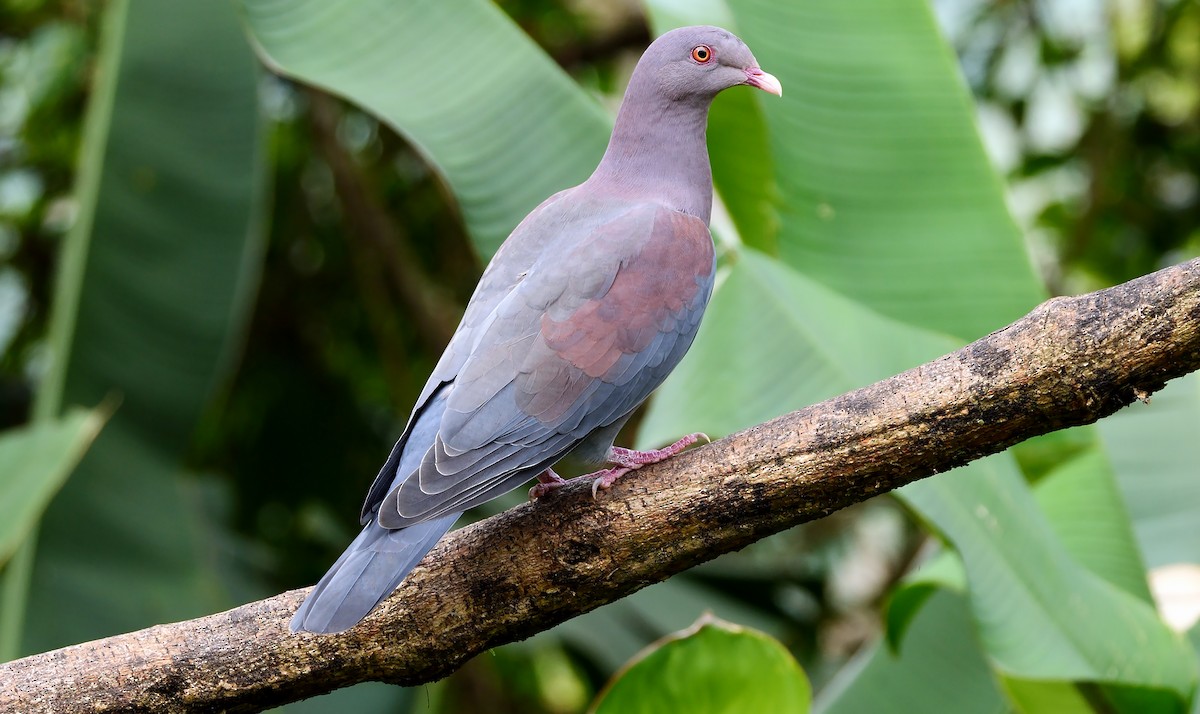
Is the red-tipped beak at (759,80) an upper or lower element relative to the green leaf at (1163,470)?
upper

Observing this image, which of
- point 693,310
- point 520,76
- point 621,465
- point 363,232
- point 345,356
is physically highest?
point 520,76

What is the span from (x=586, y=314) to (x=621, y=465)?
292 mm

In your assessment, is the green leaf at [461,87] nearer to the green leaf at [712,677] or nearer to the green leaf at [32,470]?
the green leaf at [32,470]

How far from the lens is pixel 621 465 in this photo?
7.11ft

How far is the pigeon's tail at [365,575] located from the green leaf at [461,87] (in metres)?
1.16

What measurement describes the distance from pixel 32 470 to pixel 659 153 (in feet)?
5.77

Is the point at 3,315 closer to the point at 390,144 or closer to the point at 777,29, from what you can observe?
the point at 390,144

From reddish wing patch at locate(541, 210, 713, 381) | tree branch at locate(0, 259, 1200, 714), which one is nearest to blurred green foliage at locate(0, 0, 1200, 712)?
reddish wing patch at locate(541, 210, 713, 381)

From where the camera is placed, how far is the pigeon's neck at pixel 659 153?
249 cm

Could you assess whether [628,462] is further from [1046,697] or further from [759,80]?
[1046,697]

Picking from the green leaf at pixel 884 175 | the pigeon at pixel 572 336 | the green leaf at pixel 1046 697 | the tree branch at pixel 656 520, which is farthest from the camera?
the green leaf at pixel 884 175

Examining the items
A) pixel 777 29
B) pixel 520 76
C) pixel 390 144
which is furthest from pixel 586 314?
pixel 390 144

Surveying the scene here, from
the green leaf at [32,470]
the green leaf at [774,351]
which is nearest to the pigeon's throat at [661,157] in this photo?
the green leaf at [774,351]

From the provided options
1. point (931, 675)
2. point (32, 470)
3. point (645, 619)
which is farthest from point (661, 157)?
point (645, 619)
